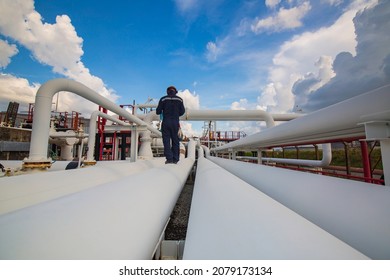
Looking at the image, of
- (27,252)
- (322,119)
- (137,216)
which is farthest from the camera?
(322,119)

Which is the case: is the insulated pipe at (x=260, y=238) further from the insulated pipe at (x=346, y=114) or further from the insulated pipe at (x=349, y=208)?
the insulated pipe at (x=346, y=114)

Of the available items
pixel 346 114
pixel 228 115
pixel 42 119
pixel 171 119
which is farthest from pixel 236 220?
pixel 228 115

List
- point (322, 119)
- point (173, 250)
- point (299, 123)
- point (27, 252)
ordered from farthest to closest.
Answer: point (173, 250) → point (299, 123) → point (322, 119) → point (27, 252)

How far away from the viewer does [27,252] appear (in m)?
0.21

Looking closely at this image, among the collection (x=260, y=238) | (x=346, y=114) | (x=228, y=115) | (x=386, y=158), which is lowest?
(x=260, y=238)

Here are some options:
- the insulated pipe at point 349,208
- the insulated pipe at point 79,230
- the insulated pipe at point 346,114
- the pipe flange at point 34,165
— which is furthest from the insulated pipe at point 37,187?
the insulated pipe at point 346,114

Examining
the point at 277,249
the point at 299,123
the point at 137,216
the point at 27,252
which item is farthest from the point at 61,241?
the point at 299,123

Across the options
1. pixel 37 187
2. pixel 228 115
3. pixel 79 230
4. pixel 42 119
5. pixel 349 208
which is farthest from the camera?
pixel 228 115

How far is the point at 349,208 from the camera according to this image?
379 millimetres

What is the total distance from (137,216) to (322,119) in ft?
2.01

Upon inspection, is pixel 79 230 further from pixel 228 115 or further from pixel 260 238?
pixel 228 115

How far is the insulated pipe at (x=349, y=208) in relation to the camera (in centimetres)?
31
